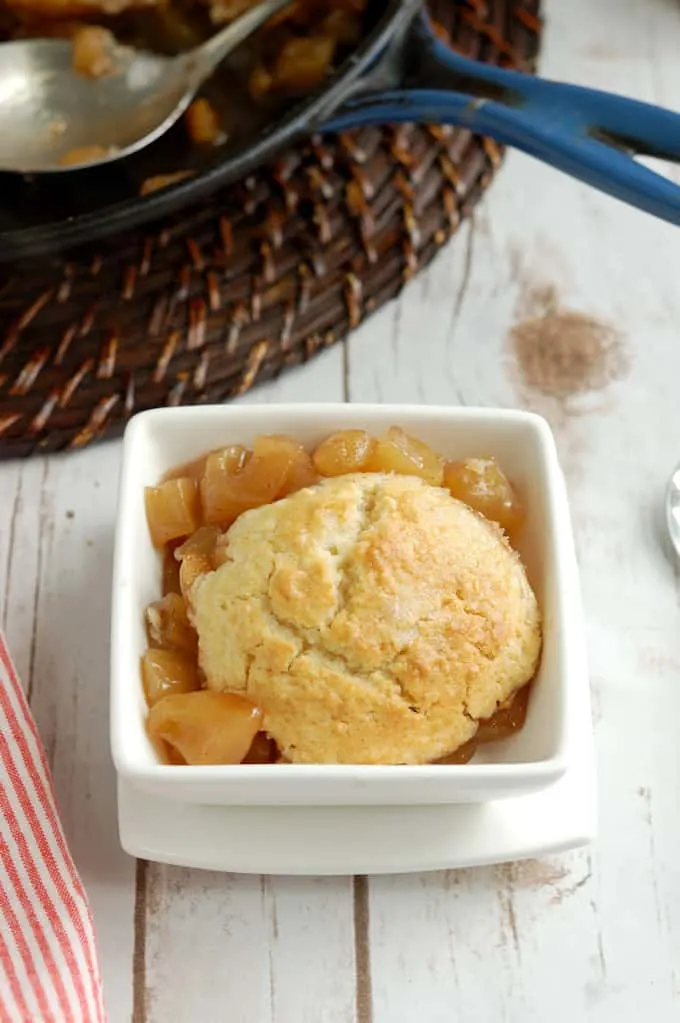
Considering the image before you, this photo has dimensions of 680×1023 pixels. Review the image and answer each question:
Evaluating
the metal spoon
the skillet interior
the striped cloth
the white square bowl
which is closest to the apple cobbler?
the white square bowl

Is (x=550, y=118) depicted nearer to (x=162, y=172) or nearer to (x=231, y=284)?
(x=231, y=284)

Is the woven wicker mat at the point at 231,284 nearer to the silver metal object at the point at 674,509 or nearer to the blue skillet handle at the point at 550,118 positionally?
the blue skillet handle at the point at 550,118

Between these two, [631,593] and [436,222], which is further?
[436,222]

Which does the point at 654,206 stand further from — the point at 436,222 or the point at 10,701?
the point at 10,701

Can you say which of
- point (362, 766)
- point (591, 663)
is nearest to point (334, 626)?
point (362, 766)

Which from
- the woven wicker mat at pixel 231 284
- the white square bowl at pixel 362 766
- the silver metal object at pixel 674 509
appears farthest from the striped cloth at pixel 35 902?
the silver metal object at pixel 674 509

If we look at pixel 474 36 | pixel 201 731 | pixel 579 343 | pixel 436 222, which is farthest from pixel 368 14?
pixel 201 731
